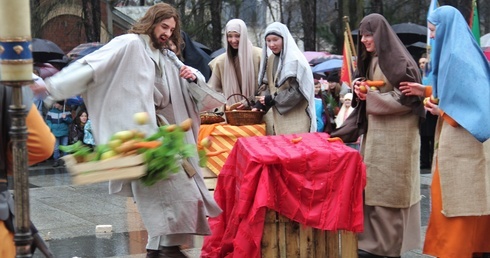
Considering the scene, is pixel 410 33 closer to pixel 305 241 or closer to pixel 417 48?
pixel 417 48

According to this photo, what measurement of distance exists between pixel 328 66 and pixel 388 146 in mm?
11967

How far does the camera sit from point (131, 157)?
488cm

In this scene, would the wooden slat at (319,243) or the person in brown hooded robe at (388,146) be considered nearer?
the wooden slat at (319,243)

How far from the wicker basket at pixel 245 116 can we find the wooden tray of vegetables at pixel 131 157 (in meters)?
3.38

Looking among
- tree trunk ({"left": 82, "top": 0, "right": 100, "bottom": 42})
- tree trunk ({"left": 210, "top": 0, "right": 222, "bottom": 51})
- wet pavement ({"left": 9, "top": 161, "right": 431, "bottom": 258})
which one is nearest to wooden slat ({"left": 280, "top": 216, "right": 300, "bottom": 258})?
wet pavement ({"left": 9, "top": 161, "right": 431, "bottom": 258})

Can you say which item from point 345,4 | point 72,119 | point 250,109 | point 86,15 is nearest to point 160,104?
point 250,109

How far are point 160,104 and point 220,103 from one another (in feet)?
1.74

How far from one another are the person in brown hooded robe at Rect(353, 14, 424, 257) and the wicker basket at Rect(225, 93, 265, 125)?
2125mm

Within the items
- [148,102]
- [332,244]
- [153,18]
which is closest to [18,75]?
[148,102]

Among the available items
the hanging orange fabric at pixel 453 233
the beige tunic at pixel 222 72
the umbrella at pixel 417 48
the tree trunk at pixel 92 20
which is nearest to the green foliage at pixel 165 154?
the hanging orange fabric at pixel 453 233

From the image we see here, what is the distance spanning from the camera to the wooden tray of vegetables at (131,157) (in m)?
4.70

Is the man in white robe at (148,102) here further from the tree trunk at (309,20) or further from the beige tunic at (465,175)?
the tree trunk at (309,20)

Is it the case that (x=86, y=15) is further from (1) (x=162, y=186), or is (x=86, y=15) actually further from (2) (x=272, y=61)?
(1) (x=162, y=186)

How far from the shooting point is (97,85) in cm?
593
